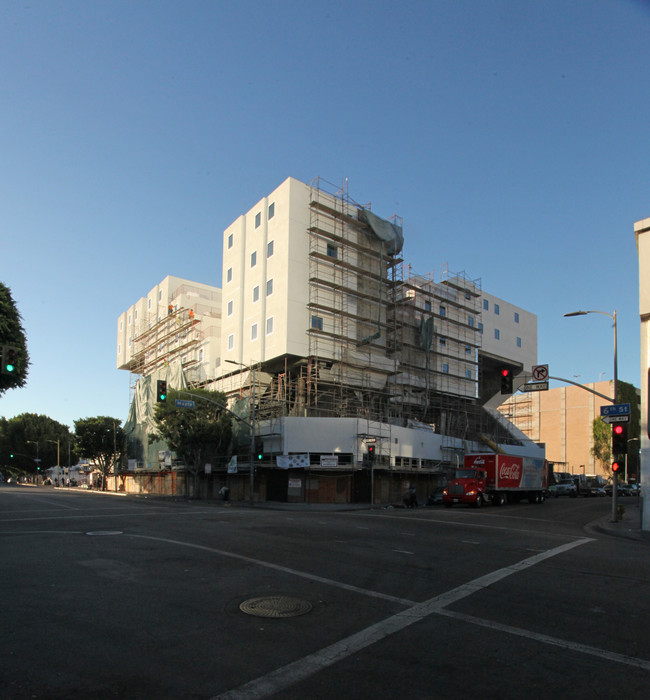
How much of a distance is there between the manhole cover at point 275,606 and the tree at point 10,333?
21059 millimetres

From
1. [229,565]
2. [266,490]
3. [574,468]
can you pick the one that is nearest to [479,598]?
[229,565]

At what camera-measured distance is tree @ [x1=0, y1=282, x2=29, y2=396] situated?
25781 mm

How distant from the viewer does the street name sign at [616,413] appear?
22.6 m

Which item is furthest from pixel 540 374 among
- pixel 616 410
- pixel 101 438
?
pixel 101 438

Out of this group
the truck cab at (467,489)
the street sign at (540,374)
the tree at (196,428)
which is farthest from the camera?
the tree at (196,428)

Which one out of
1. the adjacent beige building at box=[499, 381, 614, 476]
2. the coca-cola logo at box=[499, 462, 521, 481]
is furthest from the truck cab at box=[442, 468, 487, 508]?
the adjacent beige building at box=[499, 381, 614, 476]

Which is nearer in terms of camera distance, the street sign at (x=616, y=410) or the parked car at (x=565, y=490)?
the street sign at (x=616, y=410)

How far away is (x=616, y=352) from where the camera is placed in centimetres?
2509

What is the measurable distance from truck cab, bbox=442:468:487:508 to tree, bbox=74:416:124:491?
45236 millimetres

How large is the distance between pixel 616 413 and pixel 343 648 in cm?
2031

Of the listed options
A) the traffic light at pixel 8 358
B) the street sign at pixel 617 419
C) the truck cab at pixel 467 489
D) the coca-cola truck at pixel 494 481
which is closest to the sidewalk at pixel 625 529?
the street sign at pixel 617 419

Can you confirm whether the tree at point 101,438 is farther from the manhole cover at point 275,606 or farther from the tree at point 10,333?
the manhole cover at point 275,606

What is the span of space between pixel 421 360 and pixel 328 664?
52.1 m

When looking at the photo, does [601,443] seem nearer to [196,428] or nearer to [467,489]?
[467,489]
